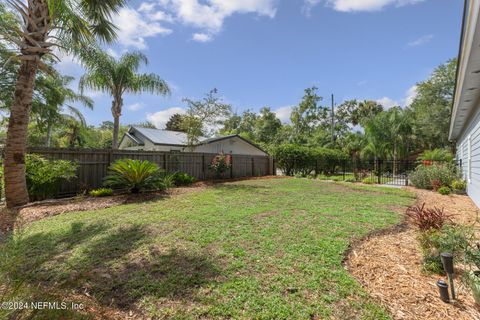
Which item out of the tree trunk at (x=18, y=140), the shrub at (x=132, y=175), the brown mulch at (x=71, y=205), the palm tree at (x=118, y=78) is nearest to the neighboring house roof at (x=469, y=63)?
the brown mulch at (x=71, y=205)

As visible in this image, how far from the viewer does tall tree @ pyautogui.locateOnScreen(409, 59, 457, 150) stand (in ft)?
66.6

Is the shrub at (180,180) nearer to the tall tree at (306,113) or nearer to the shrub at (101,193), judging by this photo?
the shrub at (101,193)

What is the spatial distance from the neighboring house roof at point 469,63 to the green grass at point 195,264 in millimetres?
2963

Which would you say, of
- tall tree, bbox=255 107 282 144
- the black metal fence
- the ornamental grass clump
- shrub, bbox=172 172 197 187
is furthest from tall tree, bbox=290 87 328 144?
the ornamental grass clump

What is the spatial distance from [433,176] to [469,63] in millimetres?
7768

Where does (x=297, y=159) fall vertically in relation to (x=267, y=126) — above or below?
below

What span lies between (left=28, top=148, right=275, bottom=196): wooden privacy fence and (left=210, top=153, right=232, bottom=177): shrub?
0.28 metres

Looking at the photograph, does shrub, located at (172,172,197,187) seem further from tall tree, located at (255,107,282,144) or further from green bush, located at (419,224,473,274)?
tall tree, located at (255,107,282,144)

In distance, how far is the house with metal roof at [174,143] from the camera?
17.1m

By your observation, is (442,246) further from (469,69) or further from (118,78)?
(118,78)

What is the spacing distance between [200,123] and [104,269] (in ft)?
39.6

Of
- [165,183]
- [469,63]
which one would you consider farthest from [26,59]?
[469,63]

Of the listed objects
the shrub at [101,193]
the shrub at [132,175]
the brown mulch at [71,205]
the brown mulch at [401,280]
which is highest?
the shrub at [132,175]

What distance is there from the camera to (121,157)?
28.9 ft
